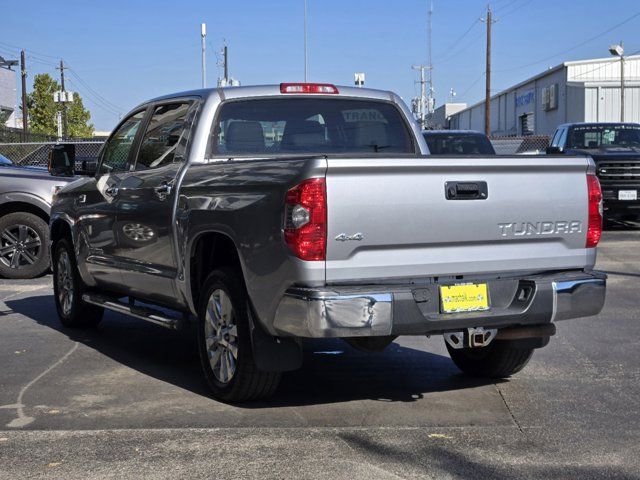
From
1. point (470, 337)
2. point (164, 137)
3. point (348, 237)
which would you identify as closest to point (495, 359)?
point (470, 337)

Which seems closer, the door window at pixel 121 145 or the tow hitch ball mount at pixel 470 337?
the tow hitch ball mount at pixel 470 337

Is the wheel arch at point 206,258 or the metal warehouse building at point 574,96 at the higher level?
the metal warehouse building at point 574,96

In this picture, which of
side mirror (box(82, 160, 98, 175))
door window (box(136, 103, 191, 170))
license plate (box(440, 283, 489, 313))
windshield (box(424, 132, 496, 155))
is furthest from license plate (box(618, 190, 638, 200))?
license plate (box(440, 283, 489, 313))

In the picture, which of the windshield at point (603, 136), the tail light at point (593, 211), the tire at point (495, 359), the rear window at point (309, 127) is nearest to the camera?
the tail light at point (593, 211)

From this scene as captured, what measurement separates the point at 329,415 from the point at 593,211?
1.96 meters

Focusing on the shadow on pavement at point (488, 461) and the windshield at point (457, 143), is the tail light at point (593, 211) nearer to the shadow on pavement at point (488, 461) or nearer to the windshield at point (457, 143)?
the shadow on pavement at point (488, 461)

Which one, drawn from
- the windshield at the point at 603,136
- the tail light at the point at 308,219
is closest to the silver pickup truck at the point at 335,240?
the tail light at the point at 308,219

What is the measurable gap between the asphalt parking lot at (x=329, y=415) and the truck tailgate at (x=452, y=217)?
2.90ft

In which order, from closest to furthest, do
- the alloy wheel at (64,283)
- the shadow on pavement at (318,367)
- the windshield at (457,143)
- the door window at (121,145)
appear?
the shadow on pavement at (318,367)
the door window at (121,145)
the alloy wheel at (64,283)
the windshield at (457,143)

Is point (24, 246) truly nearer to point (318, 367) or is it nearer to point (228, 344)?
point (318, 367)

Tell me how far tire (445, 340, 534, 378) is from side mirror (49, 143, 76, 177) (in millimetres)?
3854

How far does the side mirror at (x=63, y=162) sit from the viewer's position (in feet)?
28.2

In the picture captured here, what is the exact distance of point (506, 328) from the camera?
5785 mm

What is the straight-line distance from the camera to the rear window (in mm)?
6781
